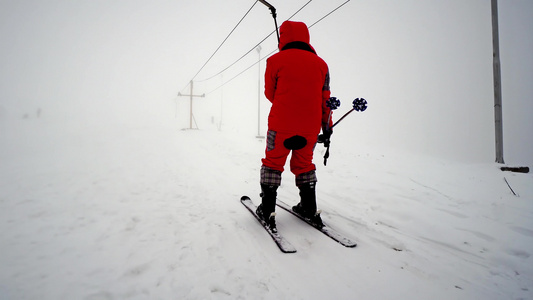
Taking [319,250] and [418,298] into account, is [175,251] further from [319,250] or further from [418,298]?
[418,298]

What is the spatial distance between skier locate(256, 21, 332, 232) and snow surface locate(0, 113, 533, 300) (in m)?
0.48

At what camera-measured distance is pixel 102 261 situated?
162cm

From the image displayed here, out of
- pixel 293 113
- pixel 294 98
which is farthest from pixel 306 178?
pixel 294 98

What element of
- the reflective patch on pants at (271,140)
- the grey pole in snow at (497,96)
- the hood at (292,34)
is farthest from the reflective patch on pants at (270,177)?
the grey pole in snow at (497,96)

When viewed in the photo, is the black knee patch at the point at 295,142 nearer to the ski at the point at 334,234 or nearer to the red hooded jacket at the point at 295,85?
the red hooded jacket at the point at 295,85

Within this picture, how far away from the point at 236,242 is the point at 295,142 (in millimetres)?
1186

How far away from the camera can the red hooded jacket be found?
2.16m

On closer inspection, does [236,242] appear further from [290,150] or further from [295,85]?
[295,85]

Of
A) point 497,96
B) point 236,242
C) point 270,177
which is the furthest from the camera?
point 497,96

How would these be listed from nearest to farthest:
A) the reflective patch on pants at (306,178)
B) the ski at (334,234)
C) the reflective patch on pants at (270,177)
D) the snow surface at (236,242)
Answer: the snow surface at (236,242), the ski at (334,234), the reflective patch on pants at (270,177), the reflective patch on pants at (306,178)

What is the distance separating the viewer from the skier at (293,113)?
216cm

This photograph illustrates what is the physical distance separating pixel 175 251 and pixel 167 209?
3.48ft

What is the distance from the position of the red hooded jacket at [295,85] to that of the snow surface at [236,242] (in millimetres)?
1219

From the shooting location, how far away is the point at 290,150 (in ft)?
7.22
